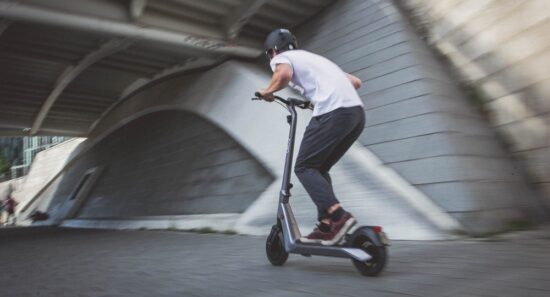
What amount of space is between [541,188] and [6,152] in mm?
54933

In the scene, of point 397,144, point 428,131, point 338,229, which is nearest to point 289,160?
point 338,229

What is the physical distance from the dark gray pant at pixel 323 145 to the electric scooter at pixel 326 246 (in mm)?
270

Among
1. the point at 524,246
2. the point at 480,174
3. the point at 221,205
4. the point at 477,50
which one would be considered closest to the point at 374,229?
the point at 524,246

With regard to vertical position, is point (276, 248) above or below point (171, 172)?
above

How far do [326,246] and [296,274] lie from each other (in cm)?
42

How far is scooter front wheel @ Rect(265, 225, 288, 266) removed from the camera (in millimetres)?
3713

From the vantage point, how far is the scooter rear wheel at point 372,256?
2.85 m

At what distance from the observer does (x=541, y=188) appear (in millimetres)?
5207

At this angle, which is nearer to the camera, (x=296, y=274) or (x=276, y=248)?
(x=296, y=274)

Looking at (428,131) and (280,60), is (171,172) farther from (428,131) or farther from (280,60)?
(280,60)

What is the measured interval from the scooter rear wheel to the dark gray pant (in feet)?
1.13

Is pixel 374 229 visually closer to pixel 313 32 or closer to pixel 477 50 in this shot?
pixel 477 50

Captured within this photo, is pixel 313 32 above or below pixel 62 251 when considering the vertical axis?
above

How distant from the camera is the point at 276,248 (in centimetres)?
378
